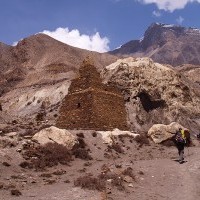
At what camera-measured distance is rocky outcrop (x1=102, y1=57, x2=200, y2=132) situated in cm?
A: 3909

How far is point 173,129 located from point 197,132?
9.73m

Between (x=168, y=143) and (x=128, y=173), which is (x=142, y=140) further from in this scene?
(x=128, y=173)

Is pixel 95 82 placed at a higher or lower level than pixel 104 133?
higher

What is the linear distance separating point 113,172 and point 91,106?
1188 cm

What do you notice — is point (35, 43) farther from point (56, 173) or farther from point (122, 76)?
point (56, 173)

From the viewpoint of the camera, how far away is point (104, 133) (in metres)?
29.5

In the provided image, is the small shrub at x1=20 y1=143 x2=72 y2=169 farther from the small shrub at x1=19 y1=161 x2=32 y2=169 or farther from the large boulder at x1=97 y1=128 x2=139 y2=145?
the large boulder at x1=97 y1=128 x2=139 y2=145

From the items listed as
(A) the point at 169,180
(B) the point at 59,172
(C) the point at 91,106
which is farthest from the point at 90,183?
(C) the point at 91,106

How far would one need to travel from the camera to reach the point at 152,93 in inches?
1609

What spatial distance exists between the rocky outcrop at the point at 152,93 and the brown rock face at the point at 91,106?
13.0ft

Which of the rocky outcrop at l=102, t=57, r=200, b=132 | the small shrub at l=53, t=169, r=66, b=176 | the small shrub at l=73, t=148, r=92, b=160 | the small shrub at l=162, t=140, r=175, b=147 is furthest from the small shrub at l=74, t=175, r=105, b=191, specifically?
the rocky outcrop at l=102, t=57, r=200, b=132

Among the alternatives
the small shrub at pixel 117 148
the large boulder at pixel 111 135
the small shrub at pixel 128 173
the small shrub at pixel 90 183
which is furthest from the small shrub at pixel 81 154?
the small shrub at pixel 90 183

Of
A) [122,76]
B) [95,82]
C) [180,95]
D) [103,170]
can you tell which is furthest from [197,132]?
[103,170]

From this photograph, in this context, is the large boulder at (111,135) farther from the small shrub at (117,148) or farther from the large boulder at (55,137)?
the large boulder at (55,137)
